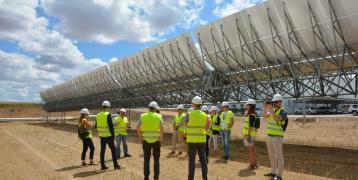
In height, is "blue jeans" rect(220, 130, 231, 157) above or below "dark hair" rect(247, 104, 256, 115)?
below

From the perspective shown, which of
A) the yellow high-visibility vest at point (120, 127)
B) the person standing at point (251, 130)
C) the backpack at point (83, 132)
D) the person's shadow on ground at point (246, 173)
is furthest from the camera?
the yellow high-visibility vest at point (120, 127)

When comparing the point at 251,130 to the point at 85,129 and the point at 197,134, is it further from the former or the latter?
the point at 85,129

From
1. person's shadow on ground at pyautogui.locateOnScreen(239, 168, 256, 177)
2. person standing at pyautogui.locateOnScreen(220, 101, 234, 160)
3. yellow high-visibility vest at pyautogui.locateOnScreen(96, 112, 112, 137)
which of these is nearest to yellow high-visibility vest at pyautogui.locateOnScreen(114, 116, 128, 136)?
yellow high-visibility vest at pyautogui.locateOnScreen(96, 112, 112, 137)

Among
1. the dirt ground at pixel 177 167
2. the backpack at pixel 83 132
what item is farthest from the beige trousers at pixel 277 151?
the backpack at pixel 83 132

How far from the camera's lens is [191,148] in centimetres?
777

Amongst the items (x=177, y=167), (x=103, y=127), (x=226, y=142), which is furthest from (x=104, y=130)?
(x=226, y=142)

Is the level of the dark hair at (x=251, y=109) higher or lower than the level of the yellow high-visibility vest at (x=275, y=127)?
higher

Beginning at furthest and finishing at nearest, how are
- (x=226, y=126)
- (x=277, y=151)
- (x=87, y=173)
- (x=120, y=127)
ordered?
(x=120, y=127), (x=226, y=126), (x=87, y=173), (x=277, y=151)

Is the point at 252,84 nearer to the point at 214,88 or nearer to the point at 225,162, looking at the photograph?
the point at 214,88

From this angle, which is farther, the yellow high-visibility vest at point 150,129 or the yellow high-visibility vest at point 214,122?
the yellow high-visibility vest at point 214,122

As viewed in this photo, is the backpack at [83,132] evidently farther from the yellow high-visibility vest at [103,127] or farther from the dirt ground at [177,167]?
the yellow high-visibility vest at [103,127]

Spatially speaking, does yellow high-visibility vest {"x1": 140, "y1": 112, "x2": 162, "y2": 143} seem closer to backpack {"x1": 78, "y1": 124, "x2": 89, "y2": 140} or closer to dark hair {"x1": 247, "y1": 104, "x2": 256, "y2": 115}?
dark hair {"x1": 247, "y1": 104, "x2": 256, "y2": 115}

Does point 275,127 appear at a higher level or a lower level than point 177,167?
higher

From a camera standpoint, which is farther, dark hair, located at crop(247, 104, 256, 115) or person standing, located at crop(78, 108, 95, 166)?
person standing, located at crop(78, 108, 95, 166)
